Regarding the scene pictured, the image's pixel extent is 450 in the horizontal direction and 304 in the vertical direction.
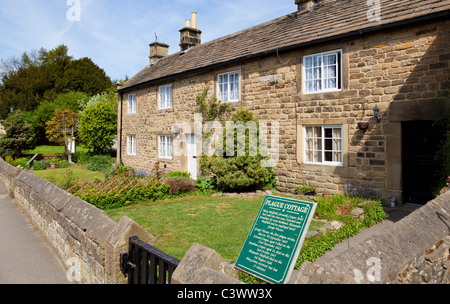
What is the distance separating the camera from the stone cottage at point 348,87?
834 cm

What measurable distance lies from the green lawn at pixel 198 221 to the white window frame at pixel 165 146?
20.2 ft

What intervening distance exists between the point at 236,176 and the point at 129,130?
38.6ft

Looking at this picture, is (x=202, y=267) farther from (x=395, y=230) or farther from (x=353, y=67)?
(x=353, y=67)

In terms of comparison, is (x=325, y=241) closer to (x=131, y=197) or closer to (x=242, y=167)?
Result: (x=242, y=167)

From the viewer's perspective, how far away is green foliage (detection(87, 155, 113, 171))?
20.5m

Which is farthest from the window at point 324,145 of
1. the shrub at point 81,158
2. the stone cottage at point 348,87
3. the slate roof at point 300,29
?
the shrub at point 81,158

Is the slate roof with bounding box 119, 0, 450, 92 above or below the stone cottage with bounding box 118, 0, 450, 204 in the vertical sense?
above

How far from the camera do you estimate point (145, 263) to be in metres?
3.53

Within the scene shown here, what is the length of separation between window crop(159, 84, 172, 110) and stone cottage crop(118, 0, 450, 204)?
108 inches

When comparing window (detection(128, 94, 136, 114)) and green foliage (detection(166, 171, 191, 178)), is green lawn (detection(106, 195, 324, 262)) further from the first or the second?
window (detection(128, 94, 136, 114))

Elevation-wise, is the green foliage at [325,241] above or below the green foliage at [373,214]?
below

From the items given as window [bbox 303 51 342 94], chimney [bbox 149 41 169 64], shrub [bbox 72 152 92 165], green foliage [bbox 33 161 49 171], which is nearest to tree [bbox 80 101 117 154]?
shrub [bbox 72 152 92 165]

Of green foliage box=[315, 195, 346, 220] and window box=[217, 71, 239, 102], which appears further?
window box=[217, 71, 239, 102]

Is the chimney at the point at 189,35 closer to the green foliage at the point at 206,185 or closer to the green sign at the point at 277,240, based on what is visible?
the green foliage at the point at 206,185
